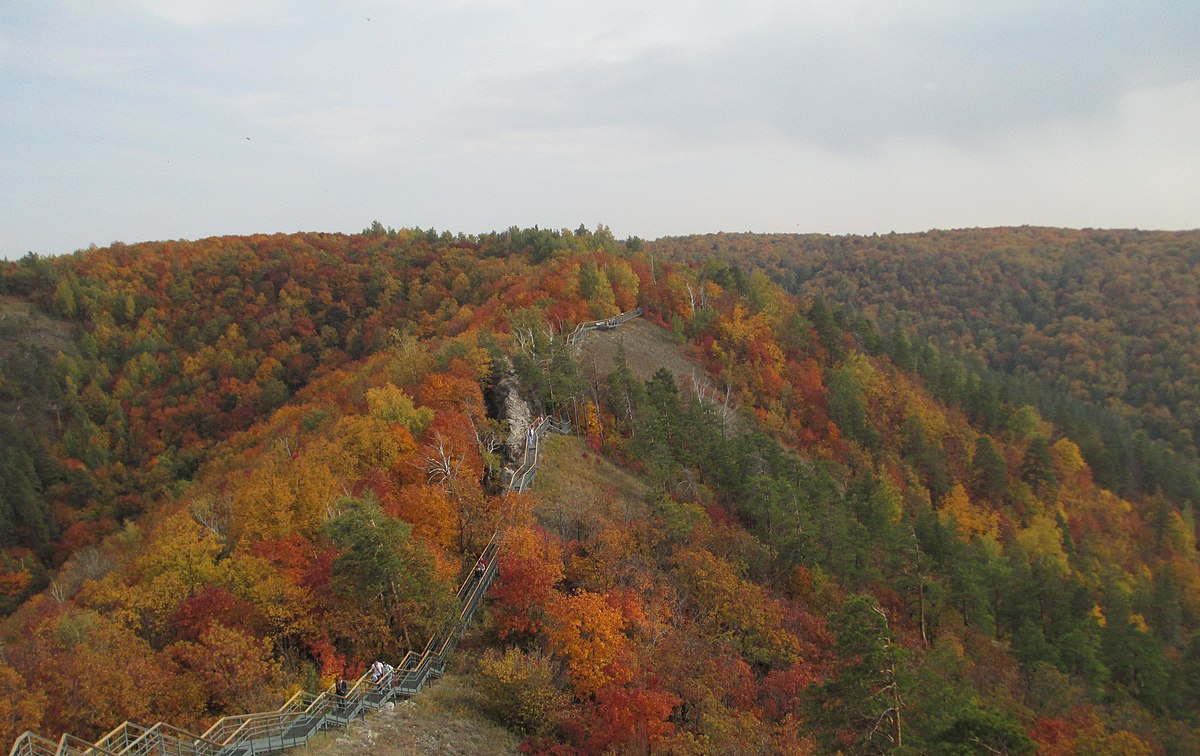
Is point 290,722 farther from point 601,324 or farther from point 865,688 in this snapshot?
point 601,324

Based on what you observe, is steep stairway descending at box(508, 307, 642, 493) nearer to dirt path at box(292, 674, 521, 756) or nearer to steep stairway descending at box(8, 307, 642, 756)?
steep stairway descending at box(8, 307, 642, 756)

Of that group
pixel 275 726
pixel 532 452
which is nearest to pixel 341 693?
pixel 275 726

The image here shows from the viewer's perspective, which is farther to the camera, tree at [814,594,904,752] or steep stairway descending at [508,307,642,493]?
steep stairway descending at [508,307,642,493]

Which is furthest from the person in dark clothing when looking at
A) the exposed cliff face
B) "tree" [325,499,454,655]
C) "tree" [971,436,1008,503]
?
"tree" [971,436,1008,503]

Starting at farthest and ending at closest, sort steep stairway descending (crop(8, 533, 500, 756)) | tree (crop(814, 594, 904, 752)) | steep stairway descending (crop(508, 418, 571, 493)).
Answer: steep stairway descending (crop(508, 418, 571, 493)) < tree (crop(814, 594, 904, 752)) < steep stairway descending (crop(8, 533, 500, 756))

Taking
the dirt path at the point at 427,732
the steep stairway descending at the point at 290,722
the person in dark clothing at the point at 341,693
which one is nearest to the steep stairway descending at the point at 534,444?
the steep stairway descending at the point at 290,722


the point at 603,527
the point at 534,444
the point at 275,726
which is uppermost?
the point at 534,444

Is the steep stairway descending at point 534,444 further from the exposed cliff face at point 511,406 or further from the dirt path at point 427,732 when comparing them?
the dirt path at point 427,732
